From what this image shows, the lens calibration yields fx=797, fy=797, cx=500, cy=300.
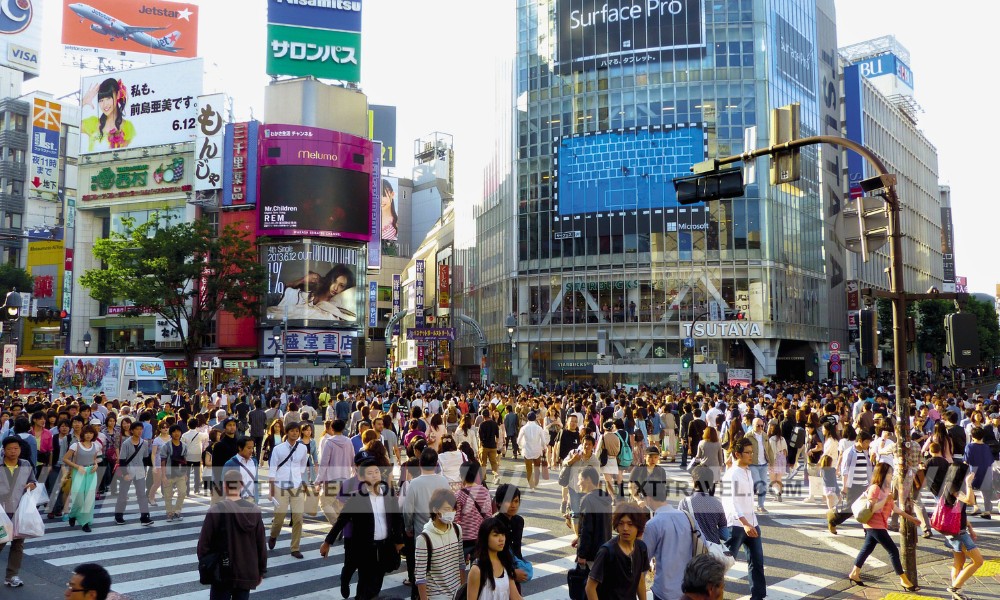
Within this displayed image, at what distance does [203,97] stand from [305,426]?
67.4 meters

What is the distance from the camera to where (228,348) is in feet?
230

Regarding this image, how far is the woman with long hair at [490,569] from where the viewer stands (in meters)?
5.70

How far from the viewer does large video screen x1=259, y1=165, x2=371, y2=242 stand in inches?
2621

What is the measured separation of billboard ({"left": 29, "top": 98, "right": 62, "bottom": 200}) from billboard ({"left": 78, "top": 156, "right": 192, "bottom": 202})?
29.6 ft

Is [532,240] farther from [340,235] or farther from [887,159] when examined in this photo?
[887,159]

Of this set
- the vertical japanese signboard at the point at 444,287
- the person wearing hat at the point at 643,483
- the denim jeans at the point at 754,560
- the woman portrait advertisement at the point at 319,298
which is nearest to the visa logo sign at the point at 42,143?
the woman portrait advertisement at the point at 319,298

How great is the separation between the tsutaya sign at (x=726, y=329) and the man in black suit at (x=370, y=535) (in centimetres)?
4609

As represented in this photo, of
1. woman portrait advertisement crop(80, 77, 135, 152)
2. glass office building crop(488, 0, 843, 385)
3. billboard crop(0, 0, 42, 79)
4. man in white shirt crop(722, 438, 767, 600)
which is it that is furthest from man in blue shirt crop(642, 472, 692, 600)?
billboard crop(0, 0, 42, 79)


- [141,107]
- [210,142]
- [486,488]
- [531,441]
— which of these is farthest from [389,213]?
[486,488]

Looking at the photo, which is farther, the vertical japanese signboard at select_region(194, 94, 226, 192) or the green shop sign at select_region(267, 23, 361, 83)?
the green shop sign at select_region(267, 23, 361, 83)

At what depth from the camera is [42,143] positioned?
8231cm

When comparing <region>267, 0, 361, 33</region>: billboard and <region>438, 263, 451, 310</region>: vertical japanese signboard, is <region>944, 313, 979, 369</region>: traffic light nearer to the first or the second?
<region>438, 263, 451, 310</region>: vertical japanese signboard

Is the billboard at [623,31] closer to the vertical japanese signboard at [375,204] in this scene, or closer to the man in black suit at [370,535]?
the vertical japanese signboard at [375,204]

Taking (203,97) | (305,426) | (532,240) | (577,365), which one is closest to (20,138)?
(203,97)
